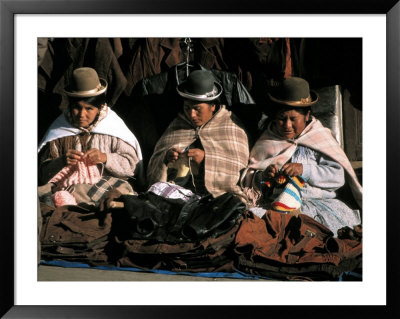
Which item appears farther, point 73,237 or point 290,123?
point 290,123

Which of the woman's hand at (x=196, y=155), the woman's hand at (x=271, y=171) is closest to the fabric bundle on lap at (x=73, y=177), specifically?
the woman's hand at (x=196, y=155)

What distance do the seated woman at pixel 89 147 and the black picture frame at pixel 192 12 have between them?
1.51 ft

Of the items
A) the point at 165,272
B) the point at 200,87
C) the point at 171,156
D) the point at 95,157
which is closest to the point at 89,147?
the point at 95,157

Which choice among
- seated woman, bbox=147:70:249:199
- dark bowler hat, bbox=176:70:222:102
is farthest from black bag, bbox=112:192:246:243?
dark bowler hat, bbox=176:70:222:102

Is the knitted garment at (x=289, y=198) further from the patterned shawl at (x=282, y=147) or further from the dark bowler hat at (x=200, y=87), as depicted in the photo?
the dark bowler hat at (x=200, y=87)

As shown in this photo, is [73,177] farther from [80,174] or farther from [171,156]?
[171,156]

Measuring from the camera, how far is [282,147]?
503 centimetres

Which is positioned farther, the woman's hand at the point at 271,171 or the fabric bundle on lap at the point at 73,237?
the woman's hand at the point at 271,171

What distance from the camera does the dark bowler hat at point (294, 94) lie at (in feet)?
16.3

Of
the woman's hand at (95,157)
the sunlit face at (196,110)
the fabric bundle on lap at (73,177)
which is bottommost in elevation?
the fabric bundle on lap at (73,177)

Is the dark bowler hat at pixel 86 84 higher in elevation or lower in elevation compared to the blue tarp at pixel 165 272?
higher

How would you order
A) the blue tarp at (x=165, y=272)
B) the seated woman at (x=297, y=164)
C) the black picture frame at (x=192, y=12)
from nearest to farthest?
the black picture frame at (x=192, y=12), the blue tarp at (x=165, y=272), the seated woman at (x=297, y=164)

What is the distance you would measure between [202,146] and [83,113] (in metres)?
0.90

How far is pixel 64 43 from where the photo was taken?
4879 millimetres
